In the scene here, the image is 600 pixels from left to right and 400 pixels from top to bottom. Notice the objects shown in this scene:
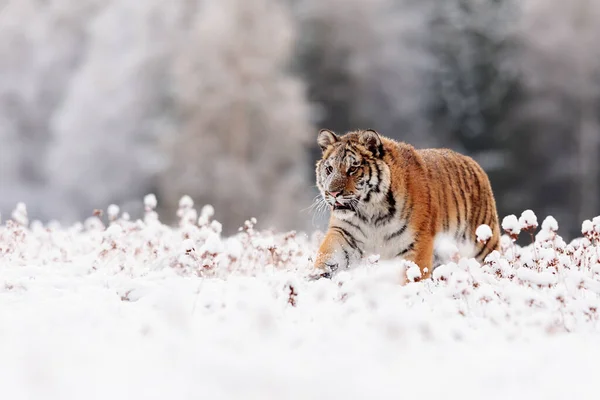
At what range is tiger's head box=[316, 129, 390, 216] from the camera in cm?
500

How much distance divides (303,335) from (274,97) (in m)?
15.5

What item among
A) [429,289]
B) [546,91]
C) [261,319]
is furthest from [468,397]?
[546,91]

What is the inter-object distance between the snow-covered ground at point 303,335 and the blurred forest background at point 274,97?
11.9 m

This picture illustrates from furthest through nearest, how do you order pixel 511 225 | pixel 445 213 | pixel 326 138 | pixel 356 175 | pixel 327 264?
1. pixel 445 213
2. pixel 326 138
3. pixel 327 264
4. pixel 356 175
5. pixel 511 225

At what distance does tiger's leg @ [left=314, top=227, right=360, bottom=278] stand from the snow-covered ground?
1.25 ft

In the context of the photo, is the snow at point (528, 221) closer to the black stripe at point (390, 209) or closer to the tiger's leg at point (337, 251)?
the black stripe at point (390, 209)

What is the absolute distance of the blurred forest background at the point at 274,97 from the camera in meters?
18.0

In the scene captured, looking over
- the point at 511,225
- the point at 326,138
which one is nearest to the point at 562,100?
the point at 326,138

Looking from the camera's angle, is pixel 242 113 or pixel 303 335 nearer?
pixel 303 335

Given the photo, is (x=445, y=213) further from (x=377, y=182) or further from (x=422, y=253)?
(x=377, y=182)

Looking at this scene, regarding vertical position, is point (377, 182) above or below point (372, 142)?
below

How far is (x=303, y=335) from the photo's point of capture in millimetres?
3135

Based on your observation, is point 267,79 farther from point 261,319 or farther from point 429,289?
point 261,319

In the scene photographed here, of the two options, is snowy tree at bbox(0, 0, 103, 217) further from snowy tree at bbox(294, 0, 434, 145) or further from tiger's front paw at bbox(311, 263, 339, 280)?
tiger's front paw at bbox(311, 263, 339, 280)
